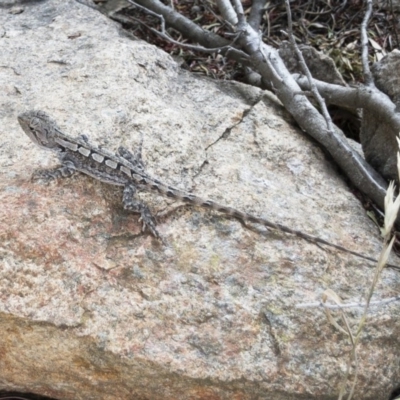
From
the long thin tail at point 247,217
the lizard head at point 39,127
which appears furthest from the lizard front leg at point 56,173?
the long thin tail at point 247,217

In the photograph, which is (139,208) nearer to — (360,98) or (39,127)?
(39,127)

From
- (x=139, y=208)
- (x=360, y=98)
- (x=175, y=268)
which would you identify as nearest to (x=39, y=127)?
(x=139, y=208)

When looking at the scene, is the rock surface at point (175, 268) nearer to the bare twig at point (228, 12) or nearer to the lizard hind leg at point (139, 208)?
the lizard hind leg at point (139, 208)

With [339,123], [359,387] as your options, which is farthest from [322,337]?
[339,123]

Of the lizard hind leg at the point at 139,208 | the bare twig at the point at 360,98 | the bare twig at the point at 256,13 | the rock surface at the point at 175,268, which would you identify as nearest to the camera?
the rock surface at the point at 175,268

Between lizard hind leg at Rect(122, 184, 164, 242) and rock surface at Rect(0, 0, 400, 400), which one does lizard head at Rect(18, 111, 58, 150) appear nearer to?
rock surface at Rect(0, 0, 400, 400)

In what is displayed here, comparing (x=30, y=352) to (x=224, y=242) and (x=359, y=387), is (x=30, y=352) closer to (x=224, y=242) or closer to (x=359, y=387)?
(x=224, y=242)

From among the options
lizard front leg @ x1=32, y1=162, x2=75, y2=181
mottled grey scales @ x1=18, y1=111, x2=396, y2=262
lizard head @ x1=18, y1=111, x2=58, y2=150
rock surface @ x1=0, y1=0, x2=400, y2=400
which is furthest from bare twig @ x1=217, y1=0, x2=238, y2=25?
lizard front leg @ x1=32, y1=162, x2=75, y2=181
